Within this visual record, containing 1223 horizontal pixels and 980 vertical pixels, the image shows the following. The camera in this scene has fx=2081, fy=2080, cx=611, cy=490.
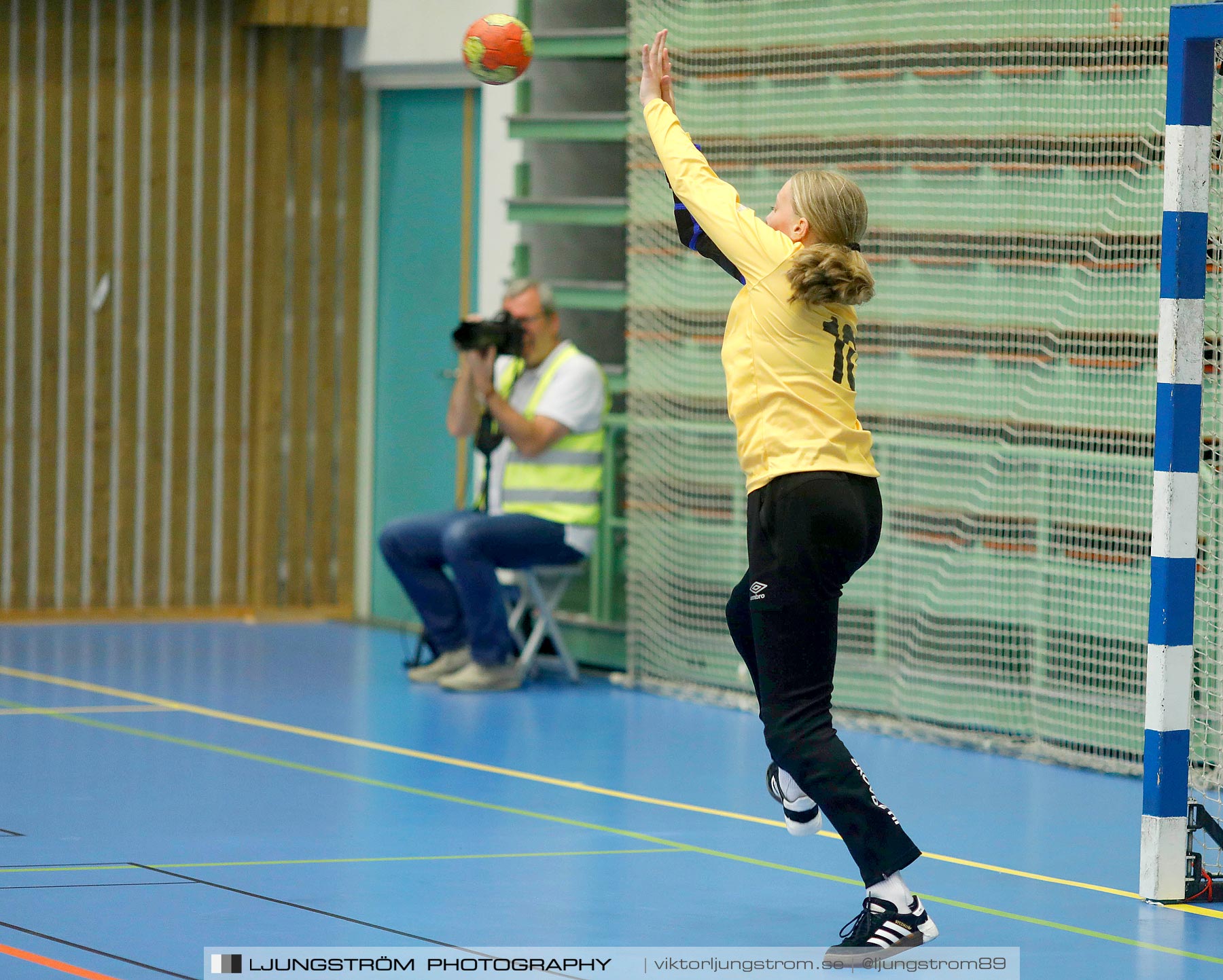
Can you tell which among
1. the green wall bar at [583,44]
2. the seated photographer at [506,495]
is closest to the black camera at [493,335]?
the seated photographer at [506,495]

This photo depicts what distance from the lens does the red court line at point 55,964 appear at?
15.2 ft

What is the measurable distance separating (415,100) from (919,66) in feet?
13.4

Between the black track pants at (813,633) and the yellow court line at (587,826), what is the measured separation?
77 cm

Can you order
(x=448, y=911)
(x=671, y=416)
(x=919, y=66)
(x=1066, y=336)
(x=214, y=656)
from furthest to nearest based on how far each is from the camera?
→ (x=214, y=656), (x=671, y=416), (x=919, y=66), (x=1066, y=336), (x=448, y=911)

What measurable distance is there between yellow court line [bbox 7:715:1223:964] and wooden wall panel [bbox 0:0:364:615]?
11.1 ft

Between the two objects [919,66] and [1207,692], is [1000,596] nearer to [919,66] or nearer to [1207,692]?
[1207,692]

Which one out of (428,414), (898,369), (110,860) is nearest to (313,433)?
(428,414)

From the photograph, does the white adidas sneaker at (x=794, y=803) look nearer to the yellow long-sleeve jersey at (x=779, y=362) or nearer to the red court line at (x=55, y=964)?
the yellow long-sleeve jersey at (x=779, y=362)

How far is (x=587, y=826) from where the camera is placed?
659 cm

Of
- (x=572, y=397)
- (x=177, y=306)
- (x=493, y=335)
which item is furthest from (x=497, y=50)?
(x=177, y=306)

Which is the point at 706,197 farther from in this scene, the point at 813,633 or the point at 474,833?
the point at 474,833

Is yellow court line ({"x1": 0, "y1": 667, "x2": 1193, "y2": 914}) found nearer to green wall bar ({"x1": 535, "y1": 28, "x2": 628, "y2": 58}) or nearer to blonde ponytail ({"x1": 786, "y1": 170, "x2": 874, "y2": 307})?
blonde ponytail ({"x1": 786, "y1": 170, "x2": 874, "y2": 307})

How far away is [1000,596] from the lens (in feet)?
27.2

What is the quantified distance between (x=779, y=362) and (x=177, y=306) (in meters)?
7.52
